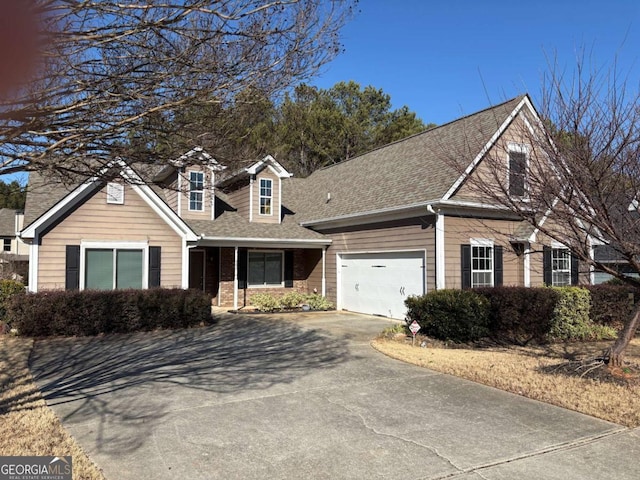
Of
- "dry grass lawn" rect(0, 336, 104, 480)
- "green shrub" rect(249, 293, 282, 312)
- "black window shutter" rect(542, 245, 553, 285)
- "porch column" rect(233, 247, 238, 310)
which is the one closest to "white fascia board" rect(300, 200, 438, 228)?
"porch column" rect(233, 247, 238, 310)

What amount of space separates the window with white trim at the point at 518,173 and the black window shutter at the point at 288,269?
464 inches

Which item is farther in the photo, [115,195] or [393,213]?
[393,213]

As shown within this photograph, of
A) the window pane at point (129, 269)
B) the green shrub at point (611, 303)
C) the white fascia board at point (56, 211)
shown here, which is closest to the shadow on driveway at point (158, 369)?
the window pane at point (129, 269)

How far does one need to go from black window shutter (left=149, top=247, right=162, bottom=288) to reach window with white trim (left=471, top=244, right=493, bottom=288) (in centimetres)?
909

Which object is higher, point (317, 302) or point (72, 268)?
point (72, 268)

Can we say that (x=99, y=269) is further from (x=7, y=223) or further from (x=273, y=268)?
(x=7, y=223)

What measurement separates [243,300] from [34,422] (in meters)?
12.6

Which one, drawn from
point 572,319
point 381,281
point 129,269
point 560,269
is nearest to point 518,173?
point 572,319

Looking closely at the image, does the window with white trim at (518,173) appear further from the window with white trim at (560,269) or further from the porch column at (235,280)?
the porch column at (235,280)

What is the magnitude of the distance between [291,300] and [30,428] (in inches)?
477

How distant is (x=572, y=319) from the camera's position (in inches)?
482

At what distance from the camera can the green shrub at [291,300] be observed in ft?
55.5

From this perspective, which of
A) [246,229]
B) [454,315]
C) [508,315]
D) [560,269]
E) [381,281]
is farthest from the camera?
[246,229]

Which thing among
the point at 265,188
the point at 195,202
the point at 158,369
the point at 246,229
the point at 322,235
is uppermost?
the point at 265,188
